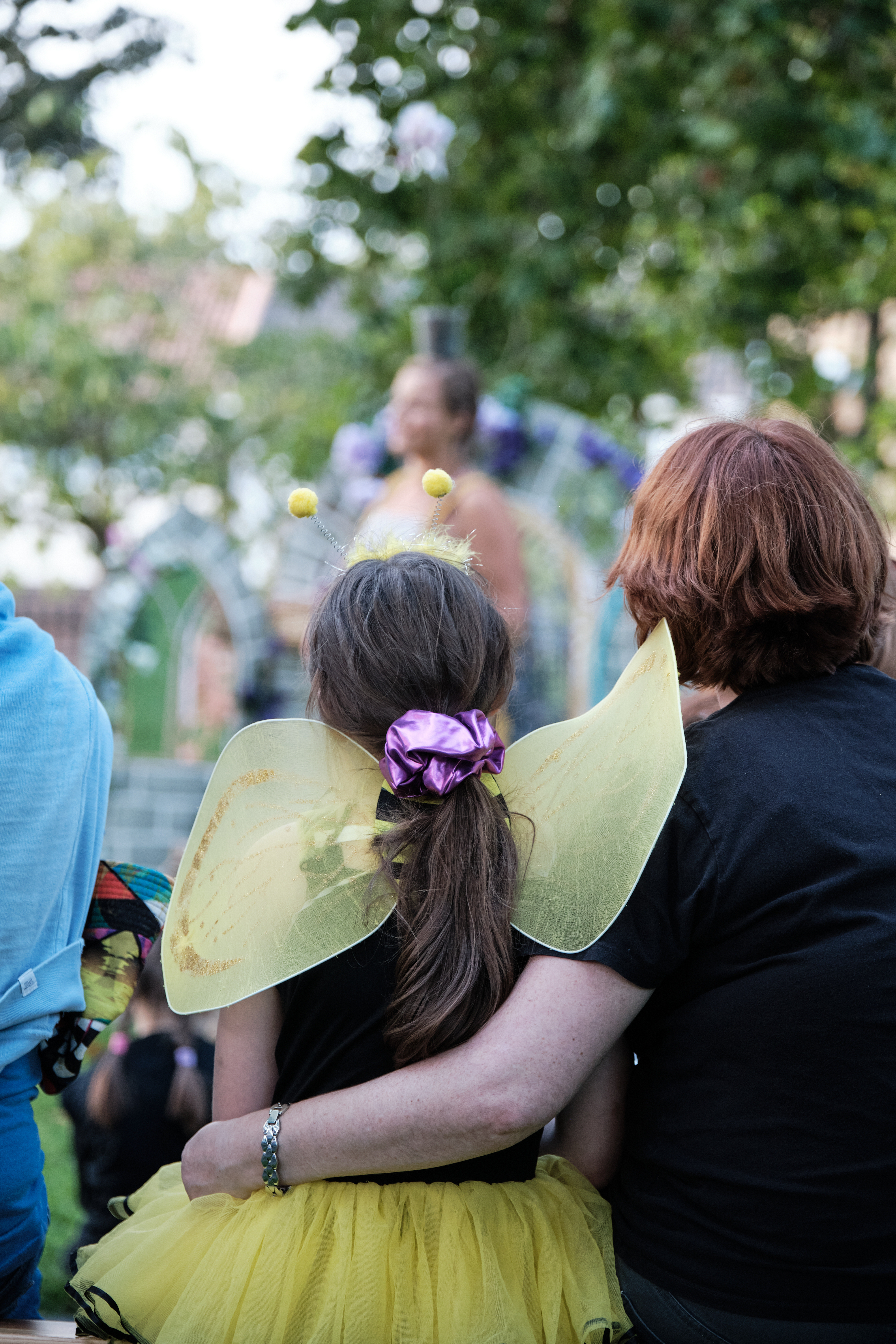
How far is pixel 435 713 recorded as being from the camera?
1.38 meters

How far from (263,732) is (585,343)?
17.9 ft

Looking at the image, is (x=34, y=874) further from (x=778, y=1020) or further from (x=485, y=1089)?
(x=778, y=1020)

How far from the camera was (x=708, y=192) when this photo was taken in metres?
5.66

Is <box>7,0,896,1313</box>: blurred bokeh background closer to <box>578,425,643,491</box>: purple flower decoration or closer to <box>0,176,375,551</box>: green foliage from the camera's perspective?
<box>578,425,643,491</box>: purple flower decoration

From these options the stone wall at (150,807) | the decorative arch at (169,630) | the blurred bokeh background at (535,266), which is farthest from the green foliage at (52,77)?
the stone wall at (150,807)

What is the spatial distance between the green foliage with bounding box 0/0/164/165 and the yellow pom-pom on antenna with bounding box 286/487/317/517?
15.3 feet

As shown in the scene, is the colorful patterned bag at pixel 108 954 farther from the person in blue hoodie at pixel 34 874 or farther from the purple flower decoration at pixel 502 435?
the purple flower decoration at pixel 502 435

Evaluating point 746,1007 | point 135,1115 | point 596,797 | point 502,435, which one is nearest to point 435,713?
point 596,797

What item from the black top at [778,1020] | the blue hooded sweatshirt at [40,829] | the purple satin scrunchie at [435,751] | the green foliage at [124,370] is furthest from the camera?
the green foliage at [124,370]

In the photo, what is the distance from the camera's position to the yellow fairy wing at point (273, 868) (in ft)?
4.45

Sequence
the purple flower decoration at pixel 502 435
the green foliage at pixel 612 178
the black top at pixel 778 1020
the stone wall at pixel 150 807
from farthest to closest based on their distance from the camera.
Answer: the stone wall at pixel 150 807
the purple flower decoration at pixel 502 435
the green foliage at pixel 612 178
the black top at pixel 778 1020

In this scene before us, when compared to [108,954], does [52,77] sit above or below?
above

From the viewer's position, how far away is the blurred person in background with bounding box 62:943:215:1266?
243cm

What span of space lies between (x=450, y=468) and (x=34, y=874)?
2704 mm
